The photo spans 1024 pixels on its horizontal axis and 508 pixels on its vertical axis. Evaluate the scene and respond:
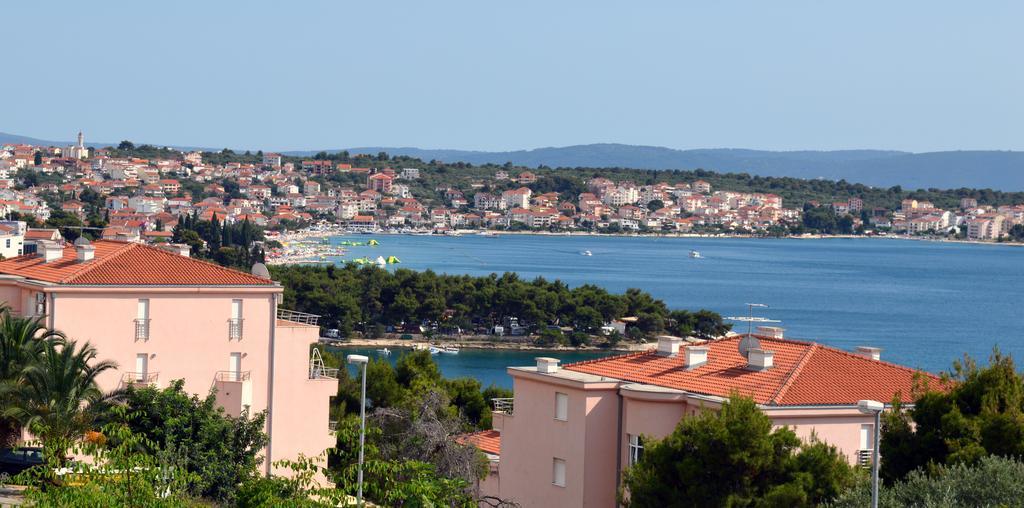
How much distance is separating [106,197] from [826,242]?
86118 mm

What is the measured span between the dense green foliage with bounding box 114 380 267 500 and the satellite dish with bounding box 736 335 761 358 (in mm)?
4909

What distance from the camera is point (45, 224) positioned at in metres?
68.6

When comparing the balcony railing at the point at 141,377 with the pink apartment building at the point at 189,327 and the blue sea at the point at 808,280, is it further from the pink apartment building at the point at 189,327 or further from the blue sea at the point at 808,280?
the blue sea at the point at 808,280

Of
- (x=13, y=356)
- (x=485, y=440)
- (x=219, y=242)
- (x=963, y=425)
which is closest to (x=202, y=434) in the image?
(x=13, y=356)

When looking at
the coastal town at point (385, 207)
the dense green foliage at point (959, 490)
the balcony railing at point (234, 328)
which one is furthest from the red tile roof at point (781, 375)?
the coastal town at point (385, 207)

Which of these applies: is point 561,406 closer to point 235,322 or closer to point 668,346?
Result: point 668,346

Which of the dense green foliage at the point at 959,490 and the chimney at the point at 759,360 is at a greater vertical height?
the chimney at the point at 759,360

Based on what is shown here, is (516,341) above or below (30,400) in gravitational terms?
below

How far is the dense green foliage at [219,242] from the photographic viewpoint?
7206 centimetres

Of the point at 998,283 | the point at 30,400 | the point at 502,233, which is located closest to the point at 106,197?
the point at 502,233

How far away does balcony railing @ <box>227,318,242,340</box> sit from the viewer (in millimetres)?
19094

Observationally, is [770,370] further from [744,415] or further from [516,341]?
[516,341]

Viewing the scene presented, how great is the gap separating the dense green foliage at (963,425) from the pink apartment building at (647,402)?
1.52 m

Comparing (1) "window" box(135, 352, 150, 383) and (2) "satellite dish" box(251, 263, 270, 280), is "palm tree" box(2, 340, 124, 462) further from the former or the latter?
(2) "satellite dish" box(251, 263, 270, 280)
